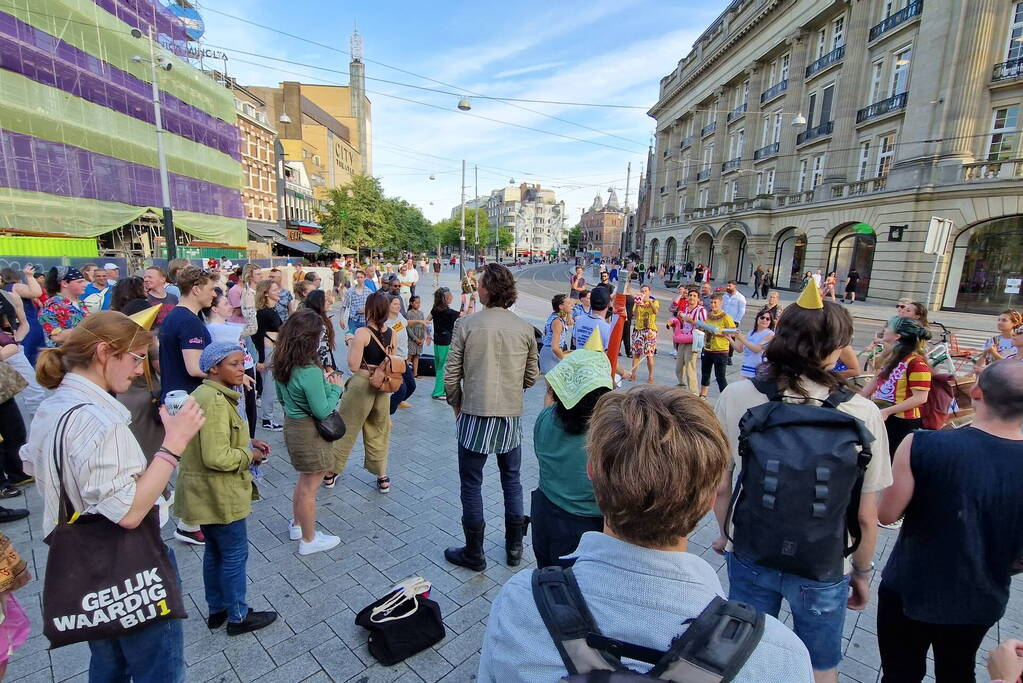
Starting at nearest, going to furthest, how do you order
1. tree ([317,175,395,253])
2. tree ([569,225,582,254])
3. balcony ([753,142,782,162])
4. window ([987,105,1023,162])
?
window ([987,105,1023,162]) → balcony ([753,142,782,162]) → tree ([317,175,395,253]) → tree ([569,225,582,254])

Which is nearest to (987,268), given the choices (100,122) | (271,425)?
(271,425)

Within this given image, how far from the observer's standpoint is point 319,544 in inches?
143

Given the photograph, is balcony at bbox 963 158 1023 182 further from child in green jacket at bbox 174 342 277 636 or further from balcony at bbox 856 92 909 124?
child in green jacket at bbox 174 342 277 636

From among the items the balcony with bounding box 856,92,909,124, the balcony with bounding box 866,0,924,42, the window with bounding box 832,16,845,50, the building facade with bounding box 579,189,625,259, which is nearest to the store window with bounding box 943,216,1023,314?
the balcony with bounding box 856,92,909,124

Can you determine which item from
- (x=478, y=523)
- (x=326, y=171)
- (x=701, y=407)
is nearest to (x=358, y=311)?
Result: (x=478, y=523)

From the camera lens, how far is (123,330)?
1893 millimetres

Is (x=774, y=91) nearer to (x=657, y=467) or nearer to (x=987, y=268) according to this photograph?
(x=987, y=268)

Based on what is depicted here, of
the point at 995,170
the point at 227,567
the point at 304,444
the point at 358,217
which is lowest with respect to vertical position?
the point at 227,567

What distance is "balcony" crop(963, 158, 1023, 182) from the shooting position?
1795cm

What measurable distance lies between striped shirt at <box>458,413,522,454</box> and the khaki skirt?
3.29ft

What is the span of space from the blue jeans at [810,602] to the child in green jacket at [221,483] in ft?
8.34

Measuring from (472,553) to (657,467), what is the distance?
2840 mm

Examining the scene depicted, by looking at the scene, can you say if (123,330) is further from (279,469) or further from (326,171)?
(326,171)

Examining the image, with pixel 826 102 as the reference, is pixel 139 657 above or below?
below
